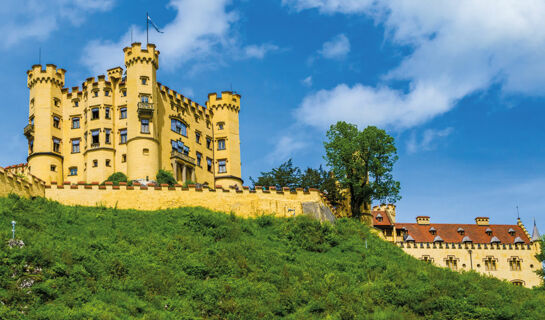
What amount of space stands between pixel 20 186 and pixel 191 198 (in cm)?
1338

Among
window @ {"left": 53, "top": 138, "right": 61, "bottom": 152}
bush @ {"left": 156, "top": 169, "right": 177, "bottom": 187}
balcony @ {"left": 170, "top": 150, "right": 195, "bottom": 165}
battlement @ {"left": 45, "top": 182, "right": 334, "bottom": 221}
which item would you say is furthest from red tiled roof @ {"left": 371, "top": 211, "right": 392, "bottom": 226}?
window @ {"left": 53, "top": 138, "right": 61, "bottom": 152}

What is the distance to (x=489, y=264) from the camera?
73.2 m

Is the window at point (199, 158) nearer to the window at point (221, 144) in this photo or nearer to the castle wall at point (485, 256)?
the window at point (221, 144)

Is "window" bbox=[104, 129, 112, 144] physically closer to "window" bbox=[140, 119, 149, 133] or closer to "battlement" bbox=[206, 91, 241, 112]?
"window" bbox=[140, 119, 149, 133]

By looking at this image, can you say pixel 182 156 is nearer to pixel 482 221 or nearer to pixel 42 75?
pixel 42 75

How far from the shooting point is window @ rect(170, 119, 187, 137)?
71144mm

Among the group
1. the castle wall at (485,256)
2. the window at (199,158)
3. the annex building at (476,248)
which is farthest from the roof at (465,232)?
the window at (199,158)

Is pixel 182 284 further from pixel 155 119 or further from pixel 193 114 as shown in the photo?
pixel 193 114

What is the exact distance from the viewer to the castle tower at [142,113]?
65.7m

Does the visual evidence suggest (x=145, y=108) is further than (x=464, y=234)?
No

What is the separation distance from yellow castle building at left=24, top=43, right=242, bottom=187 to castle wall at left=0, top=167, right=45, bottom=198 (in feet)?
42.7

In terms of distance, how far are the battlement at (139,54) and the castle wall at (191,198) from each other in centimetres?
1789

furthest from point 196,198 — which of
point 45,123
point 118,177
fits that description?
point 45,123

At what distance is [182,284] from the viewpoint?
133ft
